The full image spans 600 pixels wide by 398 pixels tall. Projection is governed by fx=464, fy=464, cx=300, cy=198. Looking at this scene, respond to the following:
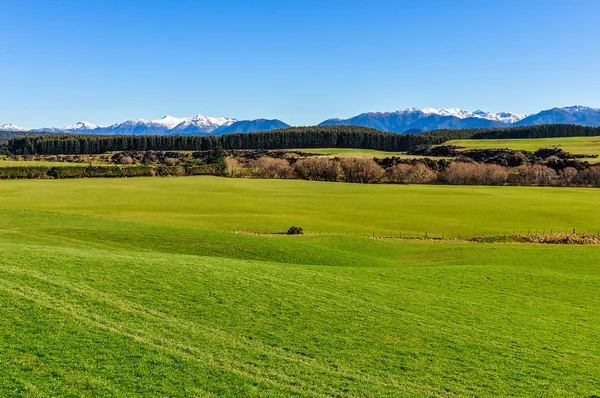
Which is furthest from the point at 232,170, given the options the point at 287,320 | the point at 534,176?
the point at 287,320

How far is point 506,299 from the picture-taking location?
27891 mm

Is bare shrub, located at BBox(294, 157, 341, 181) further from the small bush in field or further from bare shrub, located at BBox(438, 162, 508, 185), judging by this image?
the small bush in field

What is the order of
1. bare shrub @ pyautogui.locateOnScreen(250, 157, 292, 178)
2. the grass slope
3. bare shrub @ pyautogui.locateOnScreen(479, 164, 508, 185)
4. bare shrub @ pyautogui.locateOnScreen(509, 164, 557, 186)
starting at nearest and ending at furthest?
the grass slope, bare shrub @ pyautogui.locateOnScreen(509, 164, 557, 186), bare shrub @ pyautogui.locateOnScreen(479, 164, 508, 185), bare shrub @ pyautogui.locateOnScreen(250, 157, 292, 178)

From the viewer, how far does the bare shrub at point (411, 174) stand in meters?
136

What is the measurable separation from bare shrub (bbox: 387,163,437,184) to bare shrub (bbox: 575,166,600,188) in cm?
3757

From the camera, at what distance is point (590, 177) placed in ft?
404

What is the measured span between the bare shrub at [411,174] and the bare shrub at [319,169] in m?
17.2

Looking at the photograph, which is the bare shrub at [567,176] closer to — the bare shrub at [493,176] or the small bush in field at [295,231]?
the bare shrub at [493,176]

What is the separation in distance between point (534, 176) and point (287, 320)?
419 ft

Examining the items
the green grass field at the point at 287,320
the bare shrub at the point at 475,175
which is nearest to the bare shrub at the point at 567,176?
the bare shrub at the point at 475,175

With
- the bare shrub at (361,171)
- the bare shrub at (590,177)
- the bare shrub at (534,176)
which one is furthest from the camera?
the bare shrub at (361,171)

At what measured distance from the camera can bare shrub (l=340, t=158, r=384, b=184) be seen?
14138 centimetres

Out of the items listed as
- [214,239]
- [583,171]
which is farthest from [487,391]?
[583,171]

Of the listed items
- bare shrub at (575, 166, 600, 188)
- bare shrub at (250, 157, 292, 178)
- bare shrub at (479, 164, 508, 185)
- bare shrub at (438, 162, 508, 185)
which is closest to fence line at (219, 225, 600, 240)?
bare shrub at (479, 164, 508, 185)
